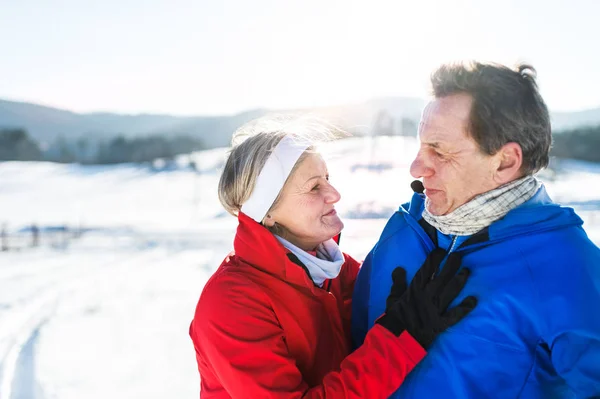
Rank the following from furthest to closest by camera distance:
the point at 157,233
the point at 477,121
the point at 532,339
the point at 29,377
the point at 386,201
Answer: the point at 386,201
the point at 157,233
the point at 29,377
the point at 477,121
the point at 532,339

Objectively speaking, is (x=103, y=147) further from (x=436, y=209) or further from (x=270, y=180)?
(x=436, y=209)

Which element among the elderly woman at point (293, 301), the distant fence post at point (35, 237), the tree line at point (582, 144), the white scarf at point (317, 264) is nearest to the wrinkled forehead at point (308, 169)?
the elderly woman at point (293, 301)

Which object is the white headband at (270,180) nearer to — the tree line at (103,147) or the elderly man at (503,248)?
the elderly man at (503,248)

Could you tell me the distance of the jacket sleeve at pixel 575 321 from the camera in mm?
1310

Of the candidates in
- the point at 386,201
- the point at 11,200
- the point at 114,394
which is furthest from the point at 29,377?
the point at 11,200

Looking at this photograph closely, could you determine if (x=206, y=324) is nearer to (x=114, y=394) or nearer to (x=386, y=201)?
(x=114, y=394)

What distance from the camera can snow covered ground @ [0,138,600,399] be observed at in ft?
12.1

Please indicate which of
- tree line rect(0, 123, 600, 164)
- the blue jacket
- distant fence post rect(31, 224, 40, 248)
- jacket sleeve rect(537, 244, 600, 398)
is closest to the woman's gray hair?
the blue jacket

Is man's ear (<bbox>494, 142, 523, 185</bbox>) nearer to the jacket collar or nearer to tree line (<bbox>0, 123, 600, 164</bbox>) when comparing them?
the jacket collar

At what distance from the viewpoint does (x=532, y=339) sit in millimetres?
1421

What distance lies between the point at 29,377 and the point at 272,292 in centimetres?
→ 272

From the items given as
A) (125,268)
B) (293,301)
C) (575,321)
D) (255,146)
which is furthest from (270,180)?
(125,268)

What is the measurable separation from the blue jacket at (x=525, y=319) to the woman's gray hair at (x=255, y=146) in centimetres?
63

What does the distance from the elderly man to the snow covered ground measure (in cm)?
48
